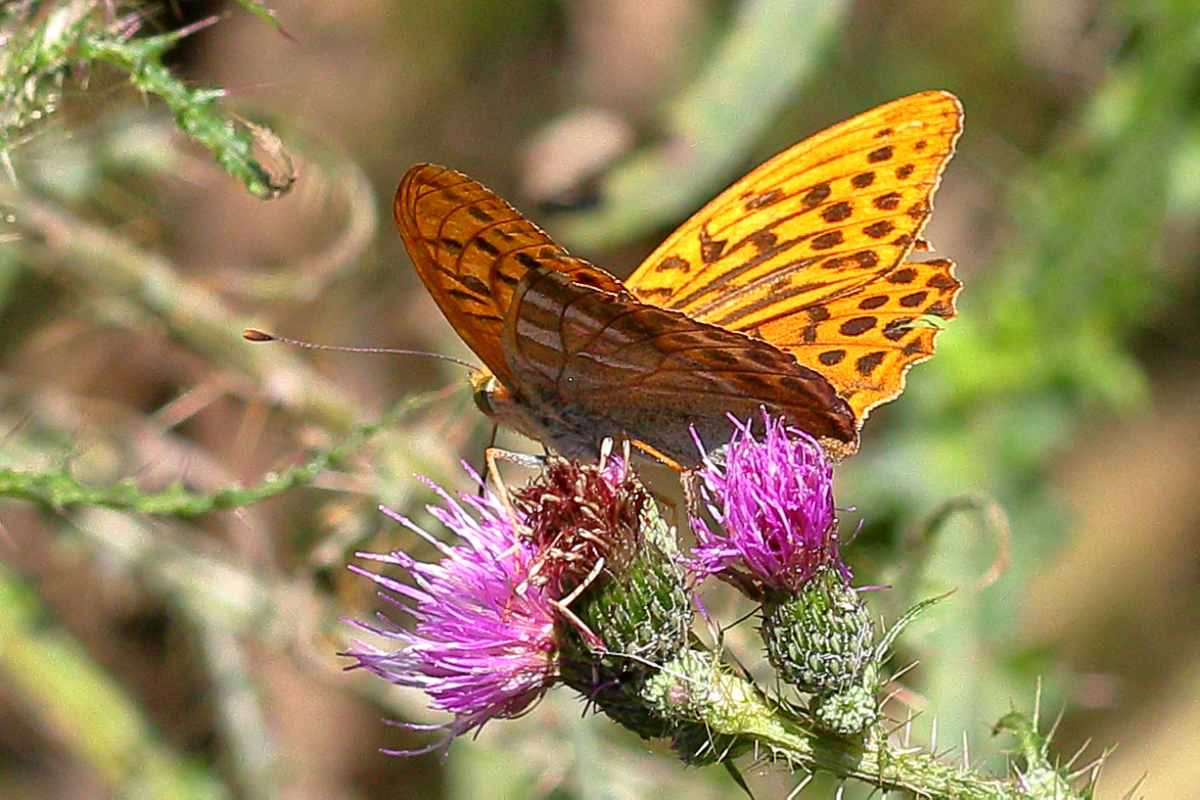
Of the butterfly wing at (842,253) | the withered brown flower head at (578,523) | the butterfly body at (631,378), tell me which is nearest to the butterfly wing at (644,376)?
the butterfly body at (631,378)

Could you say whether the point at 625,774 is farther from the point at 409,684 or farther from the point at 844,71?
the point at 844,71

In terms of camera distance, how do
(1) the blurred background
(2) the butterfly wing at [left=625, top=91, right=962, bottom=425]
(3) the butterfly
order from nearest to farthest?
(3) the butterfly, (2) the butterfly wing at [left=625, top=91, right=962, bottom=425], (1) the blurred background

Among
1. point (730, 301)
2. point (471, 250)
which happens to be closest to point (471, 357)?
point (730, 301)

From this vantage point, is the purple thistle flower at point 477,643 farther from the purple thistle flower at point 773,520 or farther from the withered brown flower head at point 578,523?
the purple thistle flower at point 773,520

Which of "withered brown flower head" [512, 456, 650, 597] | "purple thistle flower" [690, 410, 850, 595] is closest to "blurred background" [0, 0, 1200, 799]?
"purple thistle flower" [690, 410, 850, 595]

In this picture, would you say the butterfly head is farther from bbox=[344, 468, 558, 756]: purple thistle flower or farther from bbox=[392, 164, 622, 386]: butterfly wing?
bbox=[344, 468, 558, 756]: purple thistle flower

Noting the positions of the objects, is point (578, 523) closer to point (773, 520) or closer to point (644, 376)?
point (773, 520)
